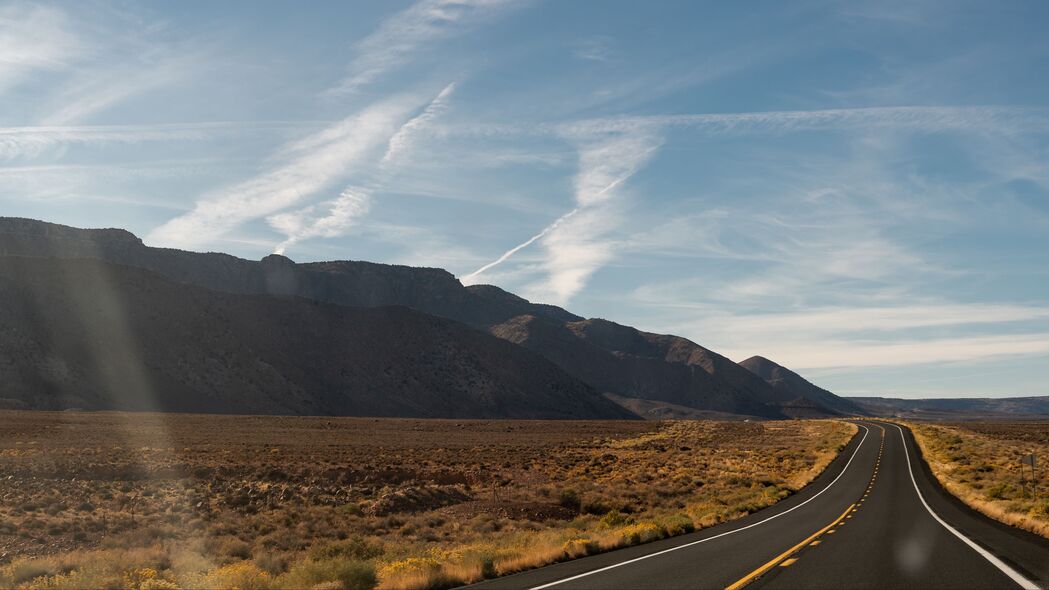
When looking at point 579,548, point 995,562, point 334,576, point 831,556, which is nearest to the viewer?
point 995,562

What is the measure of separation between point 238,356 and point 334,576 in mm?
114469

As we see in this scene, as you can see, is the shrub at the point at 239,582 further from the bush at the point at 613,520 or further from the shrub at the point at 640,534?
the bush at the point at 613,520

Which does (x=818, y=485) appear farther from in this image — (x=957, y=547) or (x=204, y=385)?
(x=204, y=385)

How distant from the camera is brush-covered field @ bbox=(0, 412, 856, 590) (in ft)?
49.3

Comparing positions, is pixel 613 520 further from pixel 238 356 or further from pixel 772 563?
pixel 238 356

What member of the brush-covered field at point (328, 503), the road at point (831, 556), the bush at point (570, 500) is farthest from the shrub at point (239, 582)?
the bush at point (570, 500)

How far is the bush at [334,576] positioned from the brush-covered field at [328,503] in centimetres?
4

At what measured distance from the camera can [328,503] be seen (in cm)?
3012

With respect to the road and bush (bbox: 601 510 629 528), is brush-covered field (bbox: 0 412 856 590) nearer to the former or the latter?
bush (bbox: 601 510 629 528)

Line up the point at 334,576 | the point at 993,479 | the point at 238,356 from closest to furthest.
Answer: the point at 334,576 < the point at 993,479 < the point at 238,356

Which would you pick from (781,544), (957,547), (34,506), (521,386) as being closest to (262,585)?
(781,544)

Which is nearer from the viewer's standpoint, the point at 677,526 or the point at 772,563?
the point at 772,563

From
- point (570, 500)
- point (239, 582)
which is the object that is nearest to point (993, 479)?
point (570, 500)

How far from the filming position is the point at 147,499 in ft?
93.5
